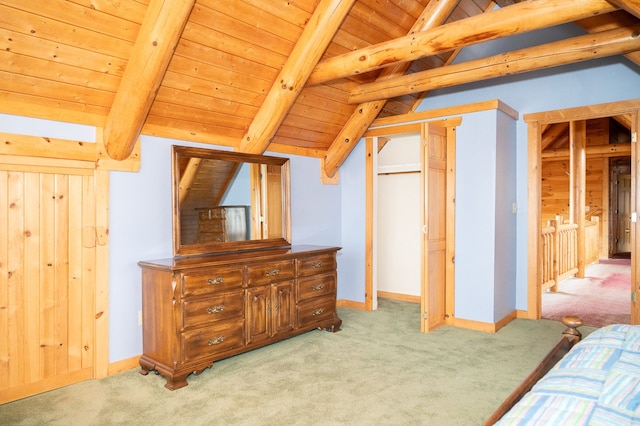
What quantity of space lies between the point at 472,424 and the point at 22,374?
285 centimetres

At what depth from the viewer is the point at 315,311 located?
401cm

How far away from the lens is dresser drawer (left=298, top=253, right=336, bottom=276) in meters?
3.91

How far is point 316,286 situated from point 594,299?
3893 mm

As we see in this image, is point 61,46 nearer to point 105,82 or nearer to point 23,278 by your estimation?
point 105,82

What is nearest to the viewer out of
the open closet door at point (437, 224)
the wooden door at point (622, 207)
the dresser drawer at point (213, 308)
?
the dresser drawer at point (213, 308)

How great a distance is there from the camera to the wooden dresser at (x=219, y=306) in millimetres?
2961

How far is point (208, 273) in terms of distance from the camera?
313 cm

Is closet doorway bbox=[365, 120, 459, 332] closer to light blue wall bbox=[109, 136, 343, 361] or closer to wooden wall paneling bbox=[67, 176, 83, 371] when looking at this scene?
light blue wall bbox=[109, 136, 343, 361]

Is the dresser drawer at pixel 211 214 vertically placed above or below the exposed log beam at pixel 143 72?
below

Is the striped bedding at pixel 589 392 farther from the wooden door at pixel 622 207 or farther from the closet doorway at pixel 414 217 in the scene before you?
the wooden door at pixel 622 207

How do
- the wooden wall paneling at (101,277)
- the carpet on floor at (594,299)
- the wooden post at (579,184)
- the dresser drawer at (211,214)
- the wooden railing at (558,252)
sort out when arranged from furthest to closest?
the wooden post at (579,184), the wooden railing at (558,252), the carpet on floor at (594,299), the dresser drawer at (211,214), the wooden wall paneling at (101,277)

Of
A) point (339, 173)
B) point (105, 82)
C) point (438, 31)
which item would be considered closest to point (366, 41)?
point (438, 31)

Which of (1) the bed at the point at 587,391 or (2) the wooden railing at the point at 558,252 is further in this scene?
(2) the wooden railing at the point at 558,252

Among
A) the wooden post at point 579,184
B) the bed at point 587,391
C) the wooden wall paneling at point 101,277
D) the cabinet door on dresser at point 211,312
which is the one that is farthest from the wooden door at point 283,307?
the wooden post at point 579,184
